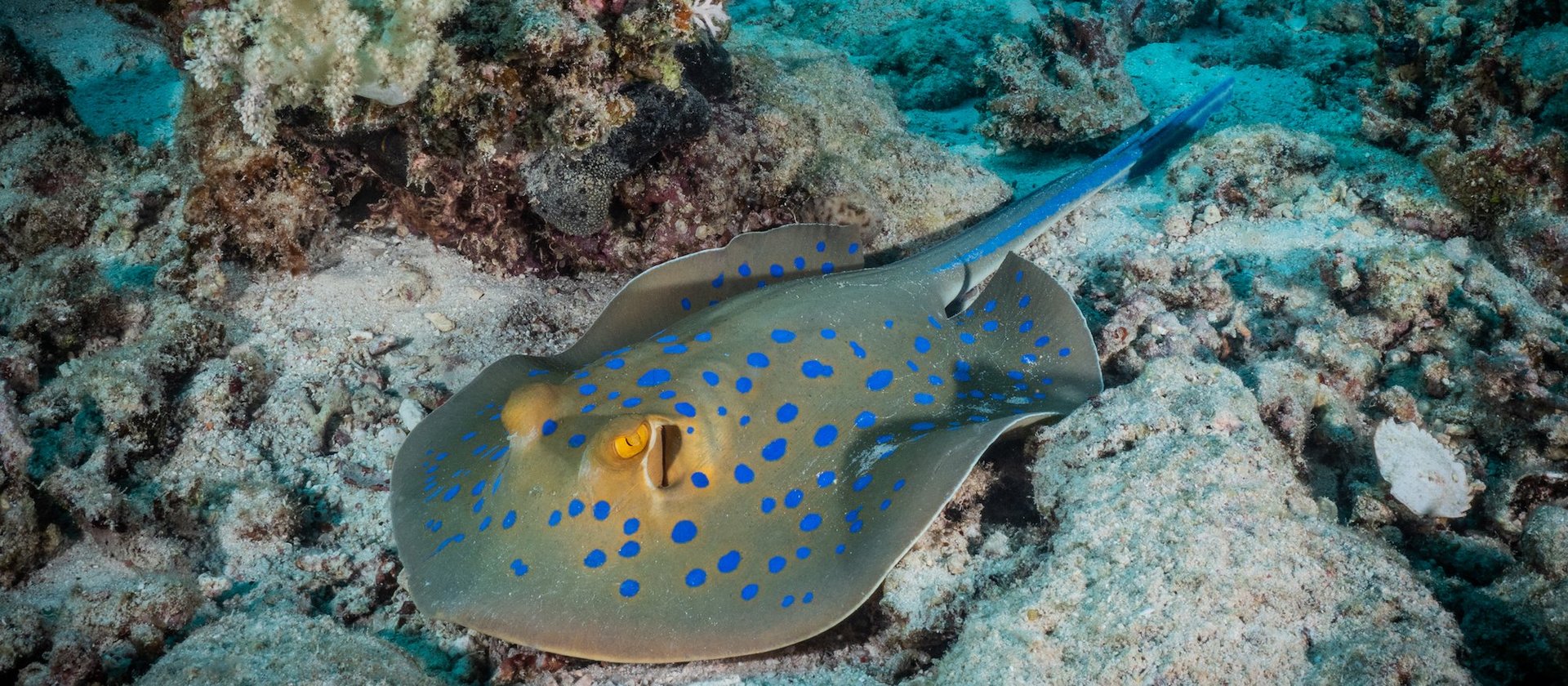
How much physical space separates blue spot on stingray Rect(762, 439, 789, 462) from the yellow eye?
552mm

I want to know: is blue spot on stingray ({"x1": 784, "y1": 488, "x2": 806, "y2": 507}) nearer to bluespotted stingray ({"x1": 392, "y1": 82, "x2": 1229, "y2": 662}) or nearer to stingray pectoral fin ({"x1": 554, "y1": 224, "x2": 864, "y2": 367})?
bluespotted stingray ({"x1": 392, "y1": 82, "x2": 1229, "y2": 662})

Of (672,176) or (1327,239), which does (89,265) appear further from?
(1327,239)

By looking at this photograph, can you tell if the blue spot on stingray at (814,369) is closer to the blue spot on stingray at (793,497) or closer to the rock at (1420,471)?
the blue spot on stingray at (793,497)

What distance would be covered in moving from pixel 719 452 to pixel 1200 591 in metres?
1.83

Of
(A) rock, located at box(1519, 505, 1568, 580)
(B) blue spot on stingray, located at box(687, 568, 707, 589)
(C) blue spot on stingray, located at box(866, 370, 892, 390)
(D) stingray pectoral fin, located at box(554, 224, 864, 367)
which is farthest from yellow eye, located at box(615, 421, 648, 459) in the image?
(A) rock, located at box(1519, 505, 1568, 580)

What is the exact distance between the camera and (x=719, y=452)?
9.74 feet

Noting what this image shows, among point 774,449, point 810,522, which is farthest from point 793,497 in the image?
point 774,449

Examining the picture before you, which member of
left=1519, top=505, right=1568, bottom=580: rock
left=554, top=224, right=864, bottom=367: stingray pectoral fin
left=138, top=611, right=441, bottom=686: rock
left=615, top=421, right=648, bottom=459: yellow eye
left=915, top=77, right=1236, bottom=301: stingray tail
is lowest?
left=138, top=611, right=441, bottom=686: rock

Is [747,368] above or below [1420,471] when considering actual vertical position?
above

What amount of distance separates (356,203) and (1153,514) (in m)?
5.26

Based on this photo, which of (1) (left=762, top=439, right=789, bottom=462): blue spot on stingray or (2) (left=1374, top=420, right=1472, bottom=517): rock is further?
(2) (left=1374, top=420, right=1472, bottom=517): rock

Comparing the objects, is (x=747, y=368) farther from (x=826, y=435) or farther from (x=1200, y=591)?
(x=1200, y=591)

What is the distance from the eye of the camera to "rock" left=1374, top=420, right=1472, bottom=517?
3.20 metres

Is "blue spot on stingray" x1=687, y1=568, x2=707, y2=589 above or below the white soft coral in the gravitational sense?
below
